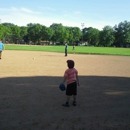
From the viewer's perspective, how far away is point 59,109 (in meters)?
5.83

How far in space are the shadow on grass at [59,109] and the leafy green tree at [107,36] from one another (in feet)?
410

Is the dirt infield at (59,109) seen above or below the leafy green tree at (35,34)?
below

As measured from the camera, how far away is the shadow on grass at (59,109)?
15.3 ft

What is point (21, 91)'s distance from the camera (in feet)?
25.2

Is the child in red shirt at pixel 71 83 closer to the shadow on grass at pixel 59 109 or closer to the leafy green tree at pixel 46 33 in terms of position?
the shadow on grass at pixel 59 109

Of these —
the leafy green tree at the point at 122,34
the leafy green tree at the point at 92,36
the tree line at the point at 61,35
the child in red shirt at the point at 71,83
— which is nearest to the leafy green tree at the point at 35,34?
the tree line at the point at 61,35

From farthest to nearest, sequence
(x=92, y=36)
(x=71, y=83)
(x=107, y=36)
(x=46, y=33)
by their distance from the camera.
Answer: (x=92, y=36), (x=107, y=36), (x=46, y=33), (x=71, y=83)

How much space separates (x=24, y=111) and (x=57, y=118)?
1056 millimetres

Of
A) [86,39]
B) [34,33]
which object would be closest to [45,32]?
[34,33]

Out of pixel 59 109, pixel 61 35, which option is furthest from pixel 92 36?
pixel 59 109

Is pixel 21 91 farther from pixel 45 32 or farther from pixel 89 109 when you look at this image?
pixel 45 32

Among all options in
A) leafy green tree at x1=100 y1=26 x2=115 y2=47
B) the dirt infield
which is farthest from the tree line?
the dirt infield

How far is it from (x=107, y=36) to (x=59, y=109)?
129893 millimetres

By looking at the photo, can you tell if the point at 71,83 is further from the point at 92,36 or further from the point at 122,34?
the point at 92,36
